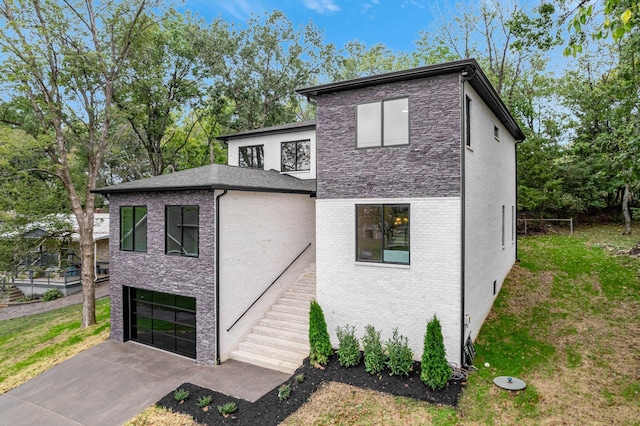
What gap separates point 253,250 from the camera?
1073cm

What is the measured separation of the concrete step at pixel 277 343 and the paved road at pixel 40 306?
1464 cm

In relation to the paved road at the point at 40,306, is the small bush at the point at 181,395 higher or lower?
higher

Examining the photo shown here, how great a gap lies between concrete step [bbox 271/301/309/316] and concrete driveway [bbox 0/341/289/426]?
7.34 ft

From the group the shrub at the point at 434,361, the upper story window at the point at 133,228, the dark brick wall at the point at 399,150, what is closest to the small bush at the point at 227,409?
the shrub at the point at 434,361

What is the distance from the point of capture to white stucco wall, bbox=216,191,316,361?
32.1 feet

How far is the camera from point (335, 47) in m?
29.0

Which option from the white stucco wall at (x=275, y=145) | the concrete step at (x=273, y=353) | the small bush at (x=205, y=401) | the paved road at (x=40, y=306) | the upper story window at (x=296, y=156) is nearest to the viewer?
the small bush at (x=205, y=401)

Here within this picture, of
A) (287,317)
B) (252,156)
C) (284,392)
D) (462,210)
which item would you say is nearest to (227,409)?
(284,392)

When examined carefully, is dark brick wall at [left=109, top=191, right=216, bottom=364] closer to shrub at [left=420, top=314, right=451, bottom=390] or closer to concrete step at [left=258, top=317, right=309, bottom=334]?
concrete step at [left=258, top=317, right=309, bottom=334]

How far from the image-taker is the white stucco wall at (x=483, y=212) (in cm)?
859

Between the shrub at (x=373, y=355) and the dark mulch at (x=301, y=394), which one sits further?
the shrub at (x=373, y=355)

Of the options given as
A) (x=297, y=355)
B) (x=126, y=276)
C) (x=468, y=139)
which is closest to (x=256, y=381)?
(x=297, y=355)

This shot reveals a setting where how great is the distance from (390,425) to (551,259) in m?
13.3

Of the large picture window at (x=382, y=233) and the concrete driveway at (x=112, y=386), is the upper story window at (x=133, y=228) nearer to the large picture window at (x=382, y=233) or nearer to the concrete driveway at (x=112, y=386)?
the concrete driveway at (x=112, y=386)
